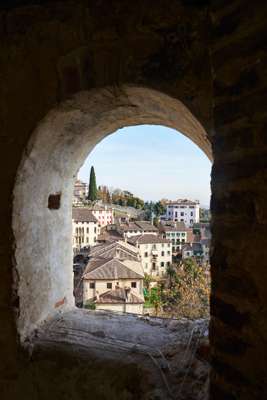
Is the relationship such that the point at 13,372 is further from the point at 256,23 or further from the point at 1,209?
the point at 256,23

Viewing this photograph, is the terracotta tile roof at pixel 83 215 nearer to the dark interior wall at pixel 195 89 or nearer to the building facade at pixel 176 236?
the building facade at pixel 176 236

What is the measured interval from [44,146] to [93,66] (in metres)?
0.46

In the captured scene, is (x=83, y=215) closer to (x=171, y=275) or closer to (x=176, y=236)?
(x=171, y=275)

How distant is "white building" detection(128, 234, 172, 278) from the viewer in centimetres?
639

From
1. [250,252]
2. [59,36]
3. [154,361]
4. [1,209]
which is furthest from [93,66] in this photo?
[154,361]

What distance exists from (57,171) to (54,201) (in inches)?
6.8

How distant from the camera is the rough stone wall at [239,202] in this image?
894mm

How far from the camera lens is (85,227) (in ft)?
21.0

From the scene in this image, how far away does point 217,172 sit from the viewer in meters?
1.03

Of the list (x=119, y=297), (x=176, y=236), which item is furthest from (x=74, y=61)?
(x=176, y=236)

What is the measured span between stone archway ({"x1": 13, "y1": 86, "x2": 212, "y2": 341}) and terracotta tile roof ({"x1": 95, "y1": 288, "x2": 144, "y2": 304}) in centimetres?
102

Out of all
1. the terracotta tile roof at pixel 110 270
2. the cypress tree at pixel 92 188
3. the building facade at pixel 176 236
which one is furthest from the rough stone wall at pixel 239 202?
the cypress tree at pixel 92 188

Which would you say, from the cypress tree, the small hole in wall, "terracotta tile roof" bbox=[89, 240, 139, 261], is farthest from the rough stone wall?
the cypress tree

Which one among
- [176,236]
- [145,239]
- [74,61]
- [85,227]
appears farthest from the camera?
[176,236]
